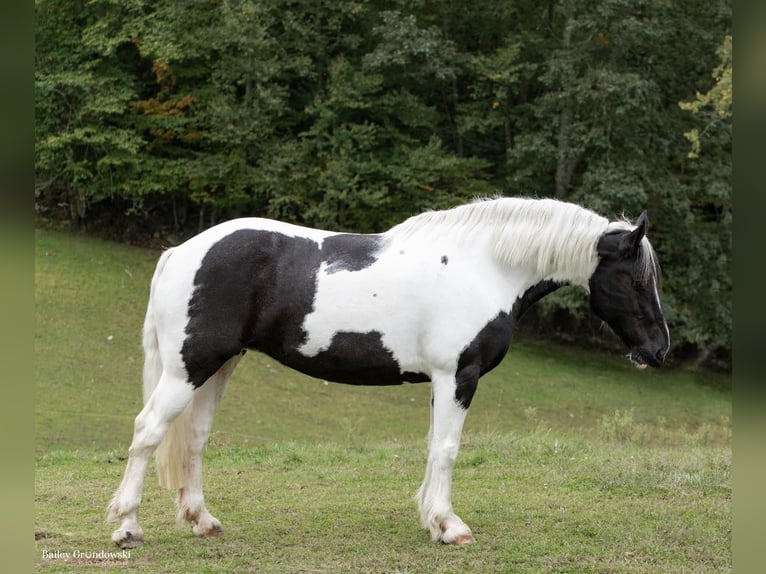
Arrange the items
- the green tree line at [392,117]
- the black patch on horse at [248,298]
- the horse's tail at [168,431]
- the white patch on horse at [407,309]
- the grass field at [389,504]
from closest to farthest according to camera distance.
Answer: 1. the grass field at [389,504]
2. the black patch on horse at [248,298]
3. the white patch on horse at [407,309]
4. the horse's tail at [168,431]
5. the green tree line at [392,117]

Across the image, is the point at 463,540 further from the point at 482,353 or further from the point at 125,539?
the point at 125,539

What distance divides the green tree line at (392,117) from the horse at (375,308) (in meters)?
15.8

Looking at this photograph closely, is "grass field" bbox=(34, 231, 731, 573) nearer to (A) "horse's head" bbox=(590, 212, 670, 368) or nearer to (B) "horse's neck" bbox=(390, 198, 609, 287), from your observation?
(A) "horse's head" bbox=(590, 212, 670, 368)

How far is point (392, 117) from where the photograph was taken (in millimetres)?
24062

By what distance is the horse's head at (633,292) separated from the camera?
5172 millimetres

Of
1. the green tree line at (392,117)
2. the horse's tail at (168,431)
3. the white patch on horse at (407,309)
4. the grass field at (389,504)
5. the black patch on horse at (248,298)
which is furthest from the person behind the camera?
the green tree line at (392,117)

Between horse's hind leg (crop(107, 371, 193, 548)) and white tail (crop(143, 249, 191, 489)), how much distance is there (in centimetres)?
22

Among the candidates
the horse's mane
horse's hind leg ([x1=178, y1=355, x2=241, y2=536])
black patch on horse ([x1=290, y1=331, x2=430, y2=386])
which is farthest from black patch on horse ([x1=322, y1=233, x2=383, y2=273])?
horse's hind leg ([x1=178, y1=355, x2=241, y2=536])

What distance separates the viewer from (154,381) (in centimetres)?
513

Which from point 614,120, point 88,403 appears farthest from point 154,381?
point 614,120

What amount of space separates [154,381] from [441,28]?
21.2 m

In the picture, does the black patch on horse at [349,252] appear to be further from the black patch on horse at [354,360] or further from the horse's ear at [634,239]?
the horse's ear at [634,239]

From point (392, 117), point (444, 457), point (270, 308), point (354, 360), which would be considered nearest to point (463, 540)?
point (444, 457)

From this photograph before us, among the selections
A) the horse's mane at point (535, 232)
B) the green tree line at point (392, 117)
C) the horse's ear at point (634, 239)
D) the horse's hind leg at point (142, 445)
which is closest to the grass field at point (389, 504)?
the horse's hind leg at point (142, 445)
